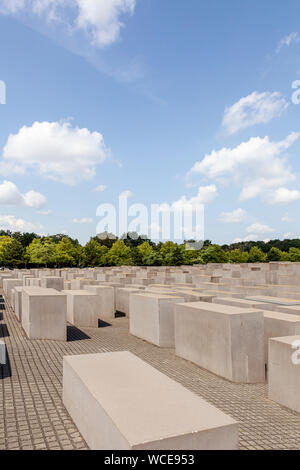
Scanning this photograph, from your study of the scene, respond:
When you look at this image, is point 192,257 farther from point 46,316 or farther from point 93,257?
point 46,316

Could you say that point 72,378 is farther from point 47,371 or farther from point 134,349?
point 134,349

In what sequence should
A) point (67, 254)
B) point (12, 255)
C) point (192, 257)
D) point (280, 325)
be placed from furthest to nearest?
point (67, 254)
point (12, 255)
point (192, 257)
point (280, 325)

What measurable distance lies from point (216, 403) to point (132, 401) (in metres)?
2.95

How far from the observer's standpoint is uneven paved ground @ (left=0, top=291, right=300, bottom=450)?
16.2 ft

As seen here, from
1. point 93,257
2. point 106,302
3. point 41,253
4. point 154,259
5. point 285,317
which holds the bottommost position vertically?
point 106,302

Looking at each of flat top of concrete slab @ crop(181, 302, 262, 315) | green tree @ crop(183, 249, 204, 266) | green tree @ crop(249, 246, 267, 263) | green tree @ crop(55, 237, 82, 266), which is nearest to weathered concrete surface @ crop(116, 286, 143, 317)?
flat top of concrete slab @ crop(181, 302, 262, 315)

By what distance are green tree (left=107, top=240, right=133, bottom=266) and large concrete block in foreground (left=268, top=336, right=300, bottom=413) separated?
63150 mm

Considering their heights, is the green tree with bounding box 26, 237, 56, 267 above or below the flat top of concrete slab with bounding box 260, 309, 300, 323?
above

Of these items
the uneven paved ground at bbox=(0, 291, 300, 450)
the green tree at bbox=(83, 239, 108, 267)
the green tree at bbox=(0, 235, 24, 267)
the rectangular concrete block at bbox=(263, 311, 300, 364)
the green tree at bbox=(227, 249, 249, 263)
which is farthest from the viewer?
the green tree at bbox=(227, 249, 249, 263)

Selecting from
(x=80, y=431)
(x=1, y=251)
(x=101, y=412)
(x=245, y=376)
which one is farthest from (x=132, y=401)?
(x=1, y=251)

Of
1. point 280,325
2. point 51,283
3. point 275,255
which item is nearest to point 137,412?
point 280,325

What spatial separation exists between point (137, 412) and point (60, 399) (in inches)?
110

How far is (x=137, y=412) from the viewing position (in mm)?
3883

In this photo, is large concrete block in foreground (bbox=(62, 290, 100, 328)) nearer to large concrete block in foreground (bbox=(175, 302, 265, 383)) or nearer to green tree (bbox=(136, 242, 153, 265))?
large concrete block in foreground (bbox=(175, 302, 265, 383))
